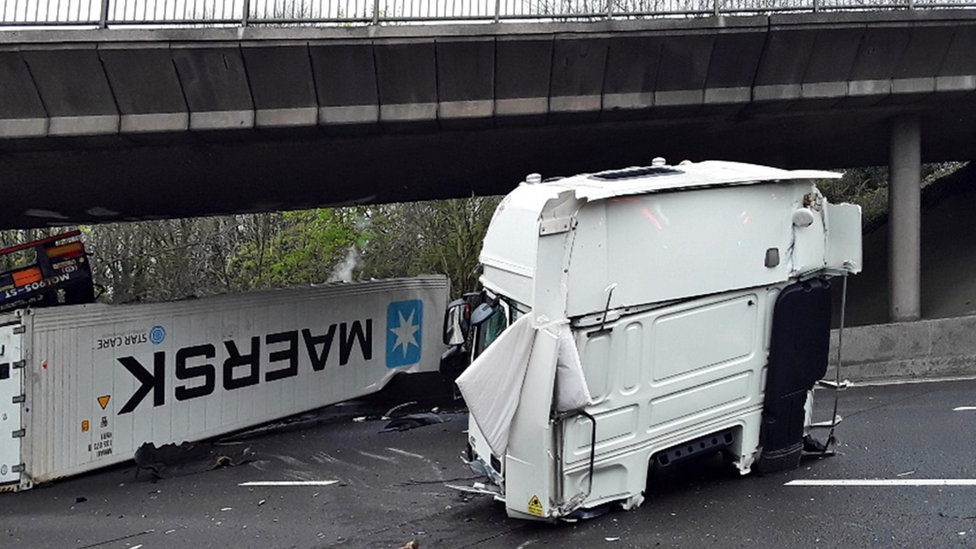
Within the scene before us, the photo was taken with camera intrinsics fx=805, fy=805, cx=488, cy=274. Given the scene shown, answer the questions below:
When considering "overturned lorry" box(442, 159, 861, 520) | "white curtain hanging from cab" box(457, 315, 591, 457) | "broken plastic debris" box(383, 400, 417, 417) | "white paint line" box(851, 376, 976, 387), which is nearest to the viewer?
"white curtain hanging from cab" box(457, 315, 591, 457)

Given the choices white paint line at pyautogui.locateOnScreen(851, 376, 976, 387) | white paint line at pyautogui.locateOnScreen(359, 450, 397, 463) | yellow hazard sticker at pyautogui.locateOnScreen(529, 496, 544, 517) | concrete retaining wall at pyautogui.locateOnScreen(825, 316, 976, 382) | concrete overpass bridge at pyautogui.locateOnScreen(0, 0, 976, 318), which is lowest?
white paint line at pyautogui.locateOnScreen(359, 450, 397, 463)

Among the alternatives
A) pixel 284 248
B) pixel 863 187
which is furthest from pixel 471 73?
pixel 863 187

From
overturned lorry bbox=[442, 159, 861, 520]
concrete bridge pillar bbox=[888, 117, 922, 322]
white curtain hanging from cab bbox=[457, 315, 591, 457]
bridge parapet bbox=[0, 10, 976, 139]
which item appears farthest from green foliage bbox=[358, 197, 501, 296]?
white curtain hanging from cab bbox=[457, 315, 591, 457]

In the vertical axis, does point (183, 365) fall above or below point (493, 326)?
below

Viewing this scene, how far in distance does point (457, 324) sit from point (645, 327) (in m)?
2.04

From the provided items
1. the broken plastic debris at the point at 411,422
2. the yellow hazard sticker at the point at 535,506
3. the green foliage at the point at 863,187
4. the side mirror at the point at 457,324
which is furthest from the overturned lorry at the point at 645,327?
the green foliage at the point at 863,187

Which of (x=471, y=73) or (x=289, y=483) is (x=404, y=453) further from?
(x=471, y=73)

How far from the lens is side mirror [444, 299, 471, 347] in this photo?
25.4 feet

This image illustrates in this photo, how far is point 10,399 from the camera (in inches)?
417

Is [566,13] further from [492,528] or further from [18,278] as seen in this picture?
[18,278]

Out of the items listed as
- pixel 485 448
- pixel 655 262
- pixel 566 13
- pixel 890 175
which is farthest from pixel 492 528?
pixel 890 175

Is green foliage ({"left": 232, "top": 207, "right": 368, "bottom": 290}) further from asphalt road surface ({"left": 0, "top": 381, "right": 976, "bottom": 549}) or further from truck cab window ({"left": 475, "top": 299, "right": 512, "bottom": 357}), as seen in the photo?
truck cab window ({"left": 475, "top": 299, "right": 512, "bottom": 357})

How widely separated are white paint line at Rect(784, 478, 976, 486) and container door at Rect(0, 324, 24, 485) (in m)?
9.55

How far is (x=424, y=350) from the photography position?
16.9m
